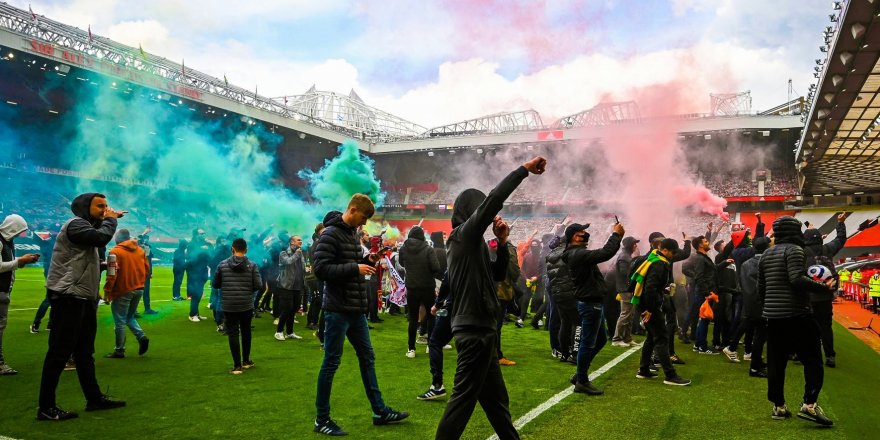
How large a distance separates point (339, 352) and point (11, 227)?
391 cm

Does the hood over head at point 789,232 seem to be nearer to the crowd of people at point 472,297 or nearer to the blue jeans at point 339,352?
the crowd of people at point 472,297

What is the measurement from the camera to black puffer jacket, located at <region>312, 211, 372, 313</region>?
14.0 feet

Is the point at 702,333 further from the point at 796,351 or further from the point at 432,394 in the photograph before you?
the point at 432,394

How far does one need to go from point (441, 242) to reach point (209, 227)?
72.5 ft

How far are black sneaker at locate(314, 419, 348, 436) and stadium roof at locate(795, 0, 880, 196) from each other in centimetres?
1113

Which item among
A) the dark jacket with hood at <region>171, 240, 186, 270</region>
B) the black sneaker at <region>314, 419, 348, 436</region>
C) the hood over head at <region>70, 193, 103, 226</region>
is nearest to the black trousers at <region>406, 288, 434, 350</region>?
the black sneaker at <region>314, 419, 348, 436</region>

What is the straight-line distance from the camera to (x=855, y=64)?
1214cm

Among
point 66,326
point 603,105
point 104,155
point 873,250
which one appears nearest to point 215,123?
point 104,155

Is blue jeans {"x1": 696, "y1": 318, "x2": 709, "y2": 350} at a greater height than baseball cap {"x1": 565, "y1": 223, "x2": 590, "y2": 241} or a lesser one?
lesser

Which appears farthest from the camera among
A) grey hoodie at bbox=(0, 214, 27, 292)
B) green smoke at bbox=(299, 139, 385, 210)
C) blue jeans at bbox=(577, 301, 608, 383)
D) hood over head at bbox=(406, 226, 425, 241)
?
green smoke at bbox=(299, 139, 385, 210)

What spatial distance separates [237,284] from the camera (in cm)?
651

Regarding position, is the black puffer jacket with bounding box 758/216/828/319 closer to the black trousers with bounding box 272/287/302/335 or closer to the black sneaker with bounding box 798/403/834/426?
the black sneaker with bounding box 798/403/834/426

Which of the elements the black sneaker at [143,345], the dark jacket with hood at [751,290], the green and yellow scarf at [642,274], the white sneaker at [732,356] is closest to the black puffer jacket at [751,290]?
the dark jacket with hood at [751,290]

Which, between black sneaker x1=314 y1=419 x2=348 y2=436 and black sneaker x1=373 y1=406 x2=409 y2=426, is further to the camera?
black sneaker x1=373 y1=406 x2=409 y2=426
